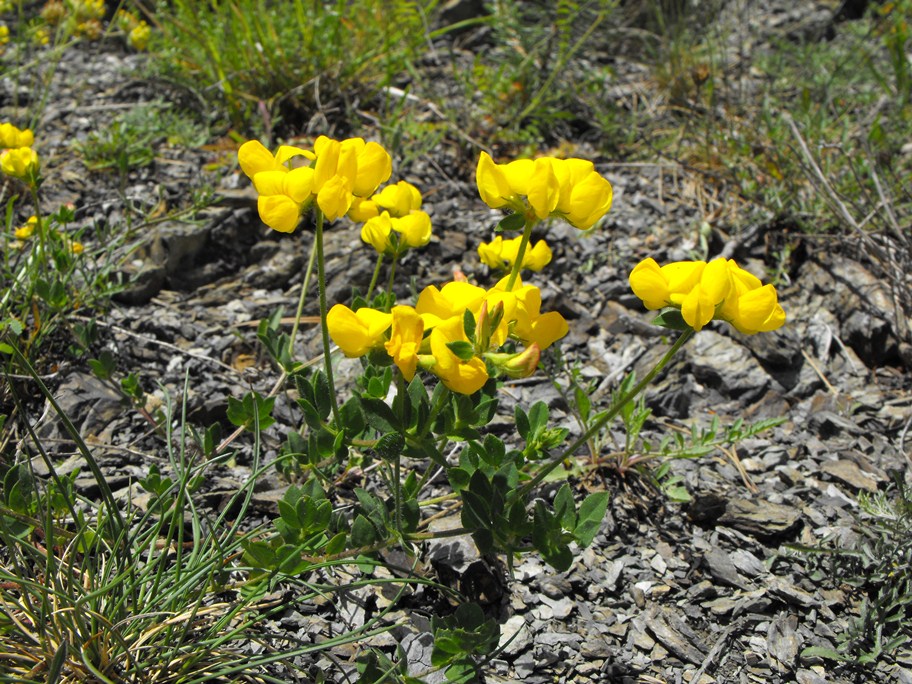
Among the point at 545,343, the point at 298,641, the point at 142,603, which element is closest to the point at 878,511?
the point at 545,343

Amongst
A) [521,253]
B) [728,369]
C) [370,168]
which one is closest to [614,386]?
[728,369]

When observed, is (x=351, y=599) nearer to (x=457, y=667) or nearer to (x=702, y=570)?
(x=457, y=667)

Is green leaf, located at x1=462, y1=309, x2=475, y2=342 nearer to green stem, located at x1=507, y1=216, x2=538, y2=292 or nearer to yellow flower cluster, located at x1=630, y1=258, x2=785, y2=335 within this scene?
green stem, located at x1=507, y1=216, x2=538, y2=292

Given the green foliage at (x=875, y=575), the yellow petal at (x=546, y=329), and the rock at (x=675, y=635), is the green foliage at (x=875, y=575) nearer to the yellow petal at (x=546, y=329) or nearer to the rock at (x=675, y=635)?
the rock at (x=675, y=635)

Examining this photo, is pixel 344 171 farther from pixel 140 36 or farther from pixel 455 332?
pixel 140 36

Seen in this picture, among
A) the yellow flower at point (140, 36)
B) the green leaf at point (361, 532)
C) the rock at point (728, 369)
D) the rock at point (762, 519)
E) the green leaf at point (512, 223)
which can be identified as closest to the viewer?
the green leaf at point (512, 223)

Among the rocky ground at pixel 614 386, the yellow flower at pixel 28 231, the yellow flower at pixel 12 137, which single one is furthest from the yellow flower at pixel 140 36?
the yellow flower at pixel 12 137

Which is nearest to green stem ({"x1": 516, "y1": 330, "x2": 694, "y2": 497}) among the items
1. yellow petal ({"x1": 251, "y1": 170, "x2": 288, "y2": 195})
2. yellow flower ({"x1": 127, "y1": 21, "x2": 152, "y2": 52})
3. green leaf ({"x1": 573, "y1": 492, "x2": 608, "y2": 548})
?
green leaf ({"x1": 573, "y1": 492, "x2": 608, "y2": 548})
